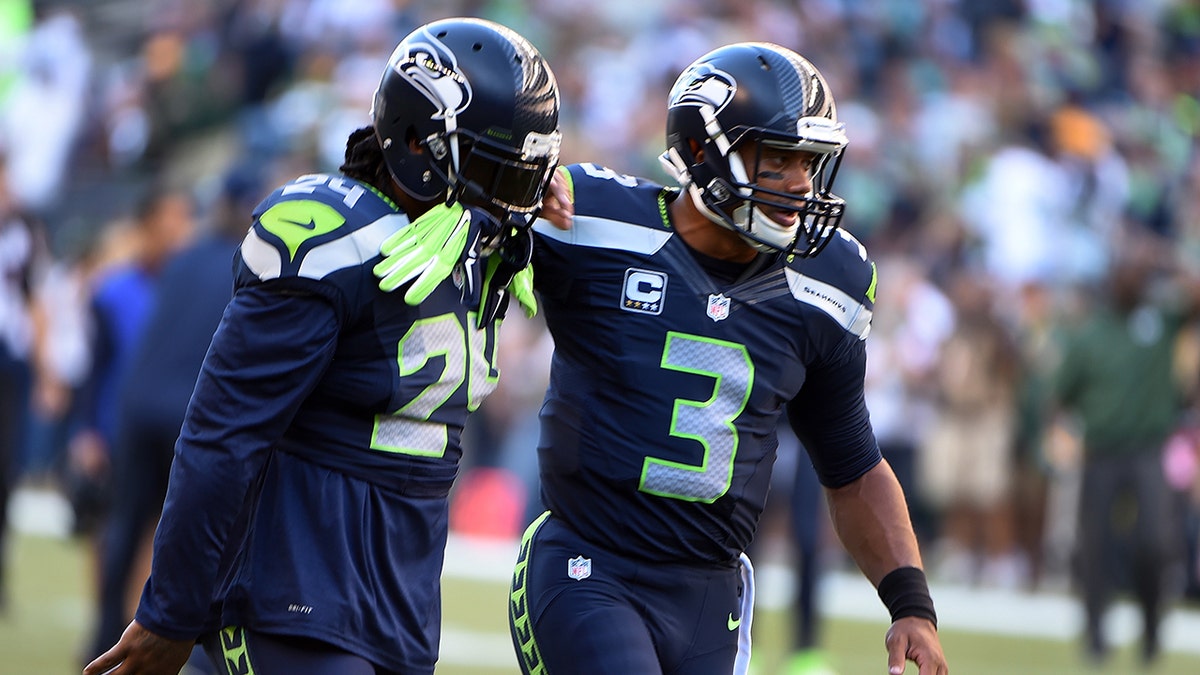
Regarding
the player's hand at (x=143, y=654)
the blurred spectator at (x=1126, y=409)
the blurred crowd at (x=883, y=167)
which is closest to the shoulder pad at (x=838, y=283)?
the player's hand at (x=143, y=654)

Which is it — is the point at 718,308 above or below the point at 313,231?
below

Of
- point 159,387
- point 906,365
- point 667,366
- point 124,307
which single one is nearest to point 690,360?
point 667,366

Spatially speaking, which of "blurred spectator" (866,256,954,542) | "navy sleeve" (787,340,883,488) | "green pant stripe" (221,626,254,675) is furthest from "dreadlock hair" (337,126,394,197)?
"blurred spectator" (866,256,954,542)

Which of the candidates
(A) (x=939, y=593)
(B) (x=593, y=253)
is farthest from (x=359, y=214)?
(A) (x=939, y=593)

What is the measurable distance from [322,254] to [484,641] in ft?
22.4

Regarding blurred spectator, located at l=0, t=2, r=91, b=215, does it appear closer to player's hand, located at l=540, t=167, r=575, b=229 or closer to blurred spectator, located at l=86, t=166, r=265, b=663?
blurred spectator, located at l=86, t=166, r=265, b=663

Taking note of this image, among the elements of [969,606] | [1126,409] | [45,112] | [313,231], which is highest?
[45,112]

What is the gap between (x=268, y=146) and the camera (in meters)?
16.8

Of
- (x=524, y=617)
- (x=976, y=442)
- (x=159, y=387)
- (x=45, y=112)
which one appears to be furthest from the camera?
(x=45, y=112)

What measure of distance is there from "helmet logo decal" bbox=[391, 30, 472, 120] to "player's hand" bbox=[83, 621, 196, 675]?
1125 mm

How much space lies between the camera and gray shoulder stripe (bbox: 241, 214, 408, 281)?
3.29 m

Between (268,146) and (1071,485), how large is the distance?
790 centimetres

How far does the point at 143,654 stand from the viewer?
10.9 feet

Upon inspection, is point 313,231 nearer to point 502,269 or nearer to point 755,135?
point 502,269
